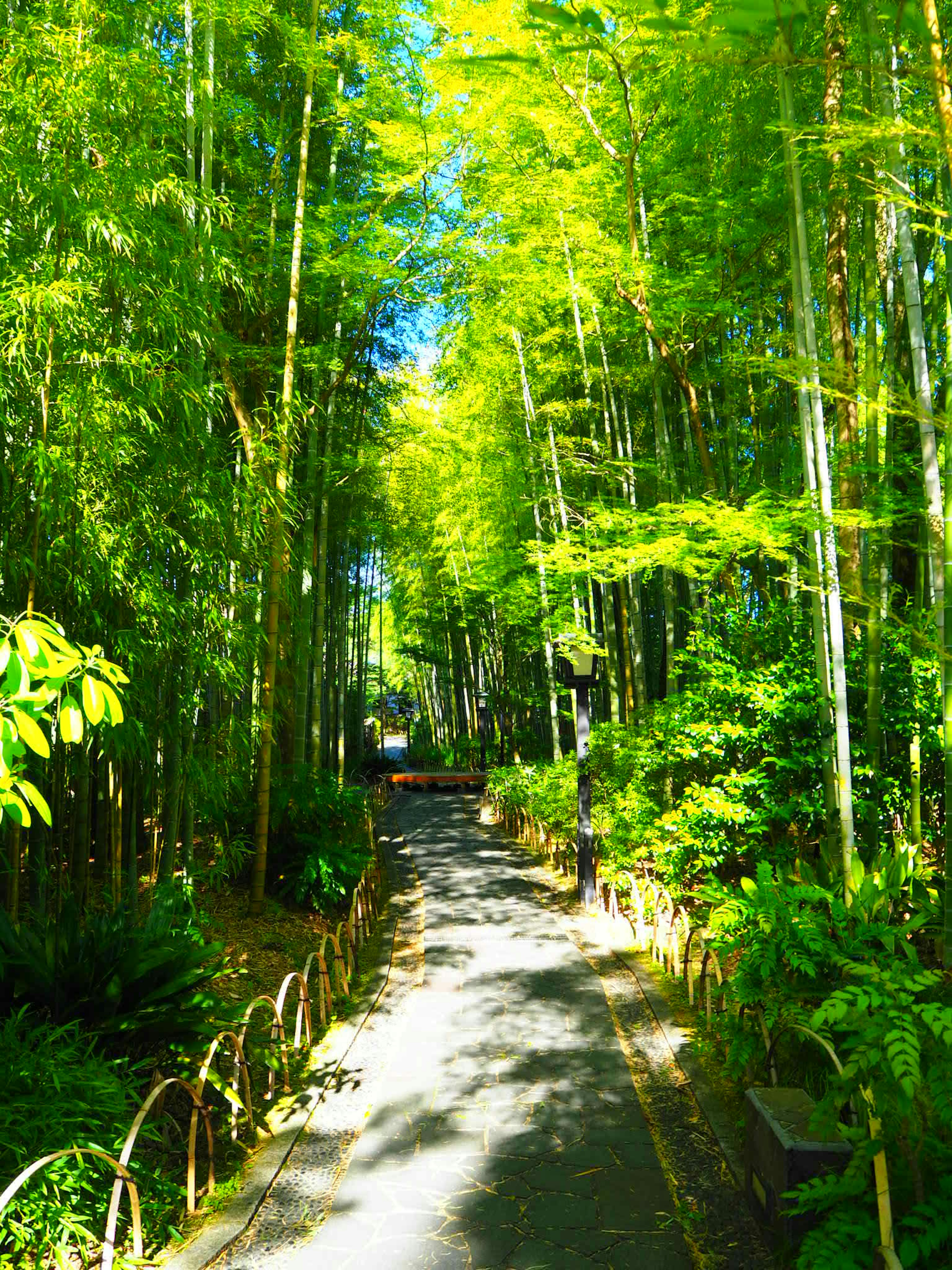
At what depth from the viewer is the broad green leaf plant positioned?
1.44 meters

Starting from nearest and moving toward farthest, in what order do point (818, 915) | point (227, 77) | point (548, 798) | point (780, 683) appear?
point (818, 915), point (780, 683), point (227, 77), point (548, 798)

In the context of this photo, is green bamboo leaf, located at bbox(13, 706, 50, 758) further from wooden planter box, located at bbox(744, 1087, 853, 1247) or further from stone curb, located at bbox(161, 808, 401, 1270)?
wooden planter box, located at bbox(744, 1087, 853, 1247)

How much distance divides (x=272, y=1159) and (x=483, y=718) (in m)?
15.0

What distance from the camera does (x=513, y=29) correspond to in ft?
17.8

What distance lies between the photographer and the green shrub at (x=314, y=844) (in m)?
6.79

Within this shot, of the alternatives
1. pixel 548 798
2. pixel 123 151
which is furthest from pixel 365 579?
pixel 123 151

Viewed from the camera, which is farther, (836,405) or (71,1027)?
(836,405)

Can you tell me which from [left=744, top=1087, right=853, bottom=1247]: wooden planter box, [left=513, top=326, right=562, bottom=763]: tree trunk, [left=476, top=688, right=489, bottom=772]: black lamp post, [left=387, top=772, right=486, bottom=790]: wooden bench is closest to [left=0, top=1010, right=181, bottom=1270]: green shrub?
[left=744, top=1087, right=853, bottom=1247]: wooden planter box

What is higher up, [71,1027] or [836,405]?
[836,405]

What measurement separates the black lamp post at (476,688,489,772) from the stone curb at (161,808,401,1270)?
11211 millimetres

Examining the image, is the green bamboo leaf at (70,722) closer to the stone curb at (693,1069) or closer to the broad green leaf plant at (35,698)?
the broad green leaf plant at (35,698)

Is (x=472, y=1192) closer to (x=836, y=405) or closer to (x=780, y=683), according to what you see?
(x=780, y=683)

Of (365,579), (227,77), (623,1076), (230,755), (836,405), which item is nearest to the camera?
(623,1076)

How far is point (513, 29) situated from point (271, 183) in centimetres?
318
